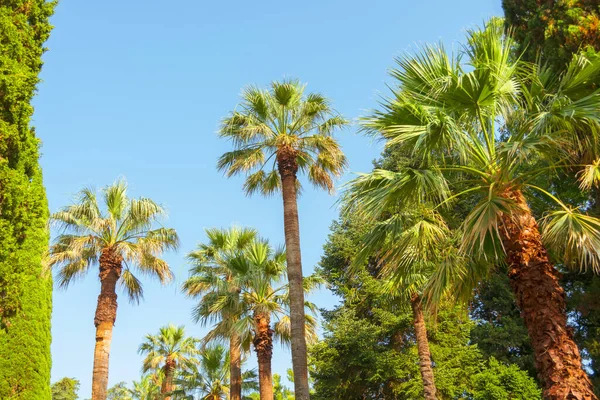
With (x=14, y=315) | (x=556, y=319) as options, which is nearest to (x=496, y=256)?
(x=556, y=319)

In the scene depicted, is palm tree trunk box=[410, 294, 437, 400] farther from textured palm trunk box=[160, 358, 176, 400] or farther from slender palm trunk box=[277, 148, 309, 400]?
textured palm trunk box=[160, 358, 176, 400]

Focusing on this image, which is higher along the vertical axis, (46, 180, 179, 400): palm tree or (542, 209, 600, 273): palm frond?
(46, 180, 179, 400): palm tree

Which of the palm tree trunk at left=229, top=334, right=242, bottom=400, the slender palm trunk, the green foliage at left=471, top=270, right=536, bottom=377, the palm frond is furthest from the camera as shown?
the green foliage at left=471, top=270, right=536, bottom=377

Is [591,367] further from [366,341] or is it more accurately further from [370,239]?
[370,239]

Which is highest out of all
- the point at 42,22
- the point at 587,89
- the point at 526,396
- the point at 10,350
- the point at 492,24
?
the point at 42,22

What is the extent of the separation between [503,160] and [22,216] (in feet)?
34.5

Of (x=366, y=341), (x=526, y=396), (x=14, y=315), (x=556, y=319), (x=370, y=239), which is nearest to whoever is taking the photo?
(x=556, y=319)

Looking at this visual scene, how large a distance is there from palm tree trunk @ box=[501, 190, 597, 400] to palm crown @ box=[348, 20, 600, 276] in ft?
0.89

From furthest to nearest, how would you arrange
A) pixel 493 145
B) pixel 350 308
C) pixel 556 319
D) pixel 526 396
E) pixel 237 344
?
pixel 350 308
pixel 237 344
pixel 526 396
pixel 493 145
pixel 556 319

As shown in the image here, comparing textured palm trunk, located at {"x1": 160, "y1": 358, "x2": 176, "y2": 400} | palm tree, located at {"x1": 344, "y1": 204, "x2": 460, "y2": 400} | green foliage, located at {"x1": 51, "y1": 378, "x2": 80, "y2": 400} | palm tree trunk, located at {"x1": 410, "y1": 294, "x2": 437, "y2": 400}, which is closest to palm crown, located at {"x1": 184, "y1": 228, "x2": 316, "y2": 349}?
palm tree trunk, located at {"x1": 410, "y1": 294, "x2": 437, "y2": 400}

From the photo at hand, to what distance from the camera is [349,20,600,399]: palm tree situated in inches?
286

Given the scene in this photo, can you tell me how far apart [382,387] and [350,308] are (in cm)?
334

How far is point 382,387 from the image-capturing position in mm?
22109

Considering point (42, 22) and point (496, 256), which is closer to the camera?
point (496, 256)
